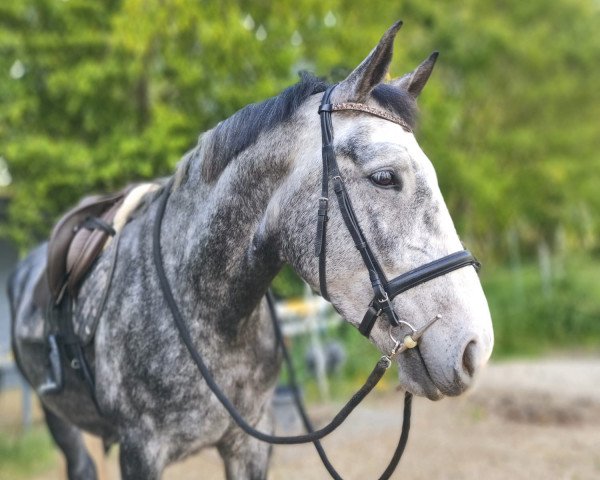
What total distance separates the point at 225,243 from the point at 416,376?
31.5 inches

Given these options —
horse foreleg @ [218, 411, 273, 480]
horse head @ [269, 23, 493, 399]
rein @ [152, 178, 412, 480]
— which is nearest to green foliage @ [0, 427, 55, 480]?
horse foreleg @ [218, 411, 273, 480]

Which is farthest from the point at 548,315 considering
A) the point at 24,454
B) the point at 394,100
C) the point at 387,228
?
the point at 387,228

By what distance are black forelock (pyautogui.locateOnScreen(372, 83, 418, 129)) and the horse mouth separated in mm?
692

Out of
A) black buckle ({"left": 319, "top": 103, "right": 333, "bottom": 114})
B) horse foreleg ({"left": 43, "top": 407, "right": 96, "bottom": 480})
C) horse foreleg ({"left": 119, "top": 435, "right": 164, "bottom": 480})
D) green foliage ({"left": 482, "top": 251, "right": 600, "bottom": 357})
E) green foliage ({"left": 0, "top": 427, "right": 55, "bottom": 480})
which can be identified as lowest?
green foliage ({"left": 482, "top": 251, "right": 600, "bottom": 357})

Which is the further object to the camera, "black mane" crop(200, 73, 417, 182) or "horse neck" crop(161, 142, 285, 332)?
"horse neck" crop(161, 142, 285, 332)

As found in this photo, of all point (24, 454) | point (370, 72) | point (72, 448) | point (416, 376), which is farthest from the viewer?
point (24, 454)

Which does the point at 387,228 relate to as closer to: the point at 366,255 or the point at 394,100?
the point at 366,255

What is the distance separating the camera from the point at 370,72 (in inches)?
74.9

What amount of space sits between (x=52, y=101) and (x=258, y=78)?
230cm

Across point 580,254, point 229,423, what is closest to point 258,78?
point 229,423

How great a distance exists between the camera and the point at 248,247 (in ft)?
7.17

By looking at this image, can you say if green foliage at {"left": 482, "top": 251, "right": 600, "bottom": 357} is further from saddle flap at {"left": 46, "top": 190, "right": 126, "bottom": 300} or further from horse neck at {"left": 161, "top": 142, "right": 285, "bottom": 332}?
horse neck at {"left": 161, "top": 142, "right": 285, "bottom": 332}

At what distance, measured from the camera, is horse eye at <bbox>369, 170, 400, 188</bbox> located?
1821mm

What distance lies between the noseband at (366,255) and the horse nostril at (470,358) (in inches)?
7.6
